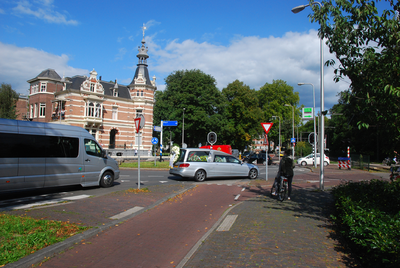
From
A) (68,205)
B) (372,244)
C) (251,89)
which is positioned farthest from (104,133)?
(372,244)

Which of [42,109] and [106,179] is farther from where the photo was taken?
[42,109]

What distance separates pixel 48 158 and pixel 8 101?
47.8 m

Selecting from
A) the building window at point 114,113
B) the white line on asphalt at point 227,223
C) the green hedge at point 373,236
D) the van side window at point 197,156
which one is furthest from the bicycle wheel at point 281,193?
the building window at point 114,113

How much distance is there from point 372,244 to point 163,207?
5878 mm

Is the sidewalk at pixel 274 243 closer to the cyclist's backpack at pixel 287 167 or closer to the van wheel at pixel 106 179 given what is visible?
the cyclist's backpack at pixel 287 167

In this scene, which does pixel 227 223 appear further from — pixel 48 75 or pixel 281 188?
pixel 48 75

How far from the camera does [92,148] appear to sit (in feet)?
38.3

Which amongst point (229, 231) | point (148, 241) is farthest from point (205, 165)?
point (148, 241)

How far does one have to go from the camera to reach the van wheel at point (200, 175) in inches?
595

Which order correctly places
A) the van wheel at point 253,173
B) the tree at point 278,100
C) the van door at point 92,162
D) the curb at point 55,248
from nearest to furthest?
the curb at point 55,248
the van door at point 92,162
the van wheel at point 253,173
the tree at point 278,100

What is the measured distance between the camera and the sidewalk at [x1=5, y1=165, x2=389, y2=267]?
418 cm

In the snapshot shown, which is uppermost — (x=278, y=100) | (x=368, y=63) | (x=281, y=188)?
(x=278, y=100)

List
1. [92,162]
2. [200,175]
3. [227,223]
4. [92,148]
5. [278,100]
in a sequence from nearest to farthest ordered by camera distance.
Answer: [227,223] < [92,162] < [92,148] < [200,175] < [278,100]

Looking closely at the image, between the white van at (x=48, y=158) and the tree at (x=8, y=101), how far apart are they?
43.3 m
